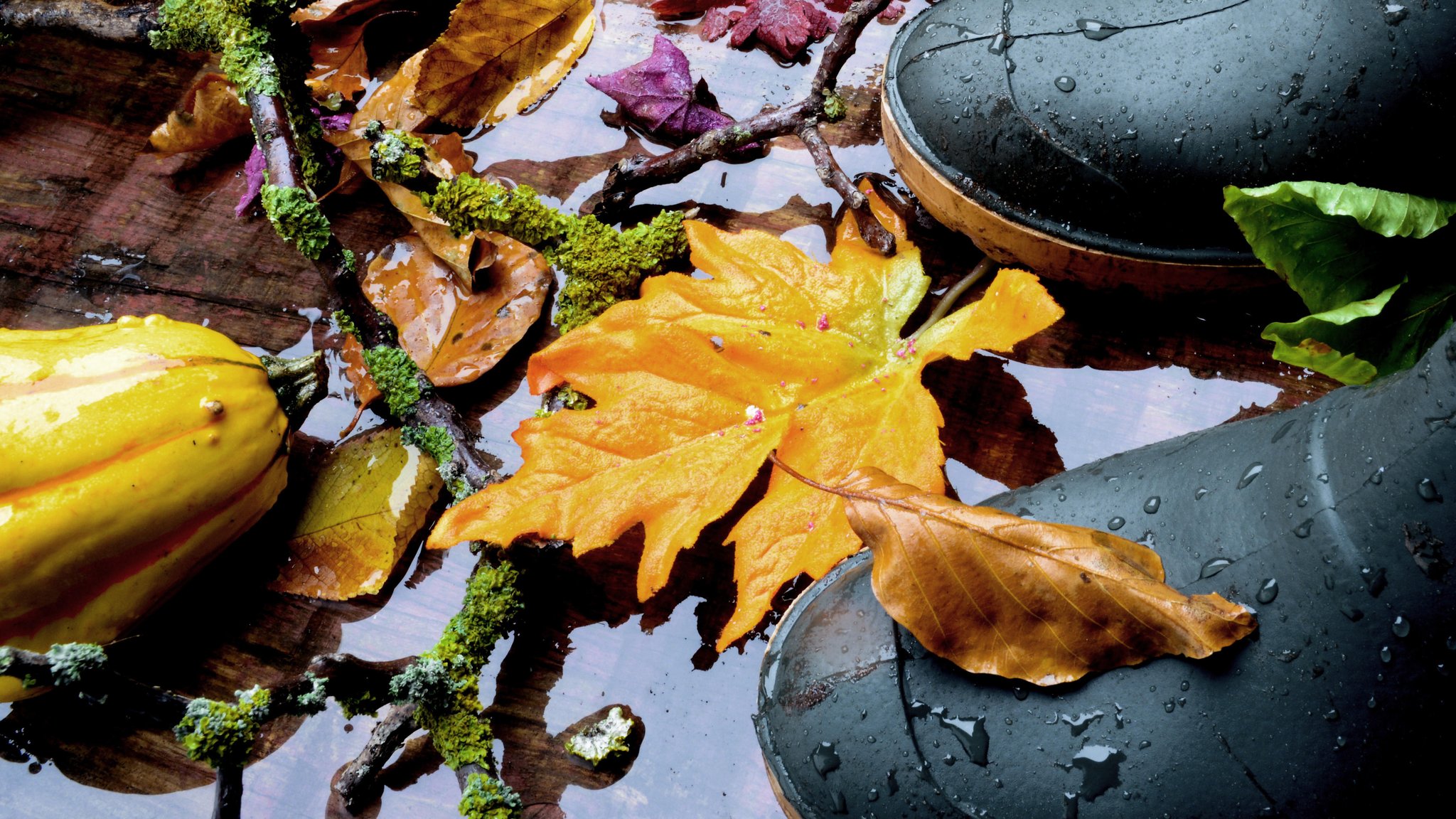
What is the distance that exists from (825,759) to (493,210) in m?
0.56

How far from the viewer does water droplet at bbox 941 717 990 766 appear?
0.57 m

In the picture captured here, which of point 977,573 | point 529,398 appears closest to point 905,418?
point 977,573

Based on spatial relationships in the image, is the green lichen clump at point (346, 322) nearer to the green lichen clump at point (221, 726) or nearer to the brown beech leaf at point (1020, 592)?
the green lichen clump at point (221, 726)

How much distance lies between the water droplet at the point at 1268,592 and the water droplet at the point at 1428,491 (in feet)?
0.27

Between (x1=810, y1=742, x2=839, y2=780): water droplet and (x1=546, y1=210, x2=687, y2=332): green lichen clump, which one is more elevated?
(x1=546, y1=210, x2=687, y2=332): green lichen clump

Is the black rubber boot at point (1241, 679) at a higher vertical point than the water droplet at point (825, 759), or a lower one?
higher

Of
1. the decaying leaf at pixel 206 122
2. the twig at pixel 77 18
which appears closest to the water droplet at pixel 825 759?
the decaying leaf at pixel 206 122

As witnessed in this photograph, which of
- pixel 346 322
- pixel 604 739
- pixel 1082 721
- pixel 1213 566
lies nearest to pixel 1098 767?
pixel 1082 721

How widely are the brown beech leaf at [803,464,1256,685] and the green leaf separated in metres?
0.32

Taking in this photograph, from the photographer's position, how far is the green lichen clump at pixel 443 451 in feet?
2.66

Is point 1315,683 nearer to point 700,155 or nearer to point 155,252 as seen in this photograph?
point 700,155

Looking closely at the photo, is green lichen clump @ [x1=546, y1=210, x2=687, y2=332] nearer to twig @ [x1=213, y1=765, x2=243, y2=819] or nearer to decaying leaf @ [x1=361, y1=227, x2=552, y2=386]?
decaying leaf @ [x1=361, y1=227, x2=552, y2=386]

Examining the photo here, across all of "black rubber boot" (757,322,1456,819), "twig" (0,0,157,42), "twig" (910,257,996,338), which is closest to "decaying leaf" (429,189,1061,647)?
"twig" (910,257,996,338)

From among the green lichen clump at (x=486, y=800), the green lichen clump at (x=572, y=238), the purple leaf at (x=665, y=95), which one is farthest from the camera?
the purple leaf at (x=665, y=95)
